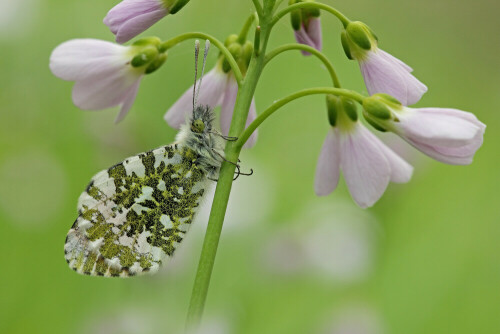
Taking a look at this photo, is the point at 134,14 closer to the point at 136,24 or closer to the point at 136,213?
the point at 136,24

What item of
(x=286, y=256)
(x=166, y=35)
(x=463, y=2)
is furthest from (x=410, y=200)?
(x=463, y=2)

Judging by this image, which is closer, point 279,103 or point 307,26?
point 279,103

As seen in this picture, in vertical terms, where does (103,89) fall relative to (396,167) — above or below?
above

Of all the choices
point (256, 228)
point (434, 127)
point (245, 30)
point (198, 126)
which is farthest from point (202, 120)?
point (256, 228)

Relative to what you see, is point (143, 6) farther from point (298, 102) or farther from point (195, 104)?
point (298, 102)

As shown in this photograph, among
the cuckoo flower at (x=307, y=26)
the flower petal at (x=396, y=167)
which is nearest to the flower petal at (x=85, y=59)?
the cuckoo flower at (x=307, y=26)

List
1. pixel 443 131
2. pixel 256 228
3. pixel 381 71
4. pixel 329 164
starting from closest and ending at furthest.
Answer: pixel 443 131 < pixel 381 71 < pixel 329 164 < pixel 256 228
